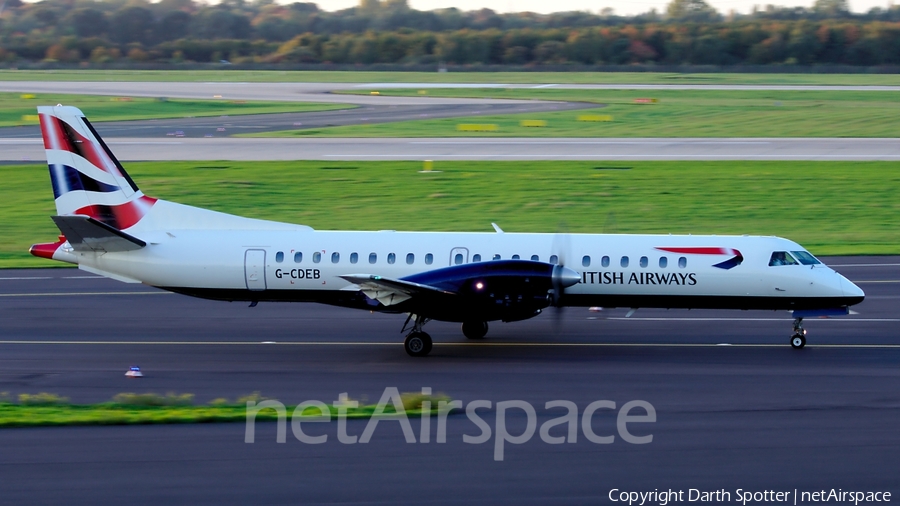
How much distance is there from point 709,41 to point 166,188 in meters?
88.5

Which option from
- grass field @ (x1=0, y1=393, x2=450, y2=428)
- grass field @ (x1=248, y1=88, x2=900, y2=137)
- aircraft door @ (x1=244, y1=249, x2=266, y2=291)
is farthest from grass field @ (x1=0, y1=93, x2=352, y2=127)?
grass field @ (x1=0, y1=393, x2=450, y2=428)

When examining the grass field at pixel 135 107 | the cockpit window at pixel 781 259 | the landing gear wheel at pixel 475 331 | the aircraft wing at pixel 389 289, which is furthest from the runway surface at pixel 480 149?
the aircraft wing at pixel 389 289

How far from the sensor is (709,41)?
113500 mm

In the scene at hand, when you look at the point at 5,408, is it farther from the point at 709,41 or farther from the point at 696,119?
the point at 709,41

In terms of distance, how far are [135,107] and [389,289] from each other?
56836 millimetres

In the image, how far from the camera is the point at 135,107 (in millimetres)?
69125

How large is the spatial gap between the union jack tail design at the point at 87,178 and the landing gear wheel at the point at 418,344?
6.48 metres

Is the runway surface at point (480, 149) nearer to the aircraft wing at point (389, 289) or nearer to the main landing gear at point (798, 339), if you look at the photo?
the main landing gear at point (798, 339)

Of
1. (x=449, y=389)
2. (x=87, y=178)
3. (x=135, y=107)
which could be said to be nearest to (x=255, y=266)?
(x=87, y=178)

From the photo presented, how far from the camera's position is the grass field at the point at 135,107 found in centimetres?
6519

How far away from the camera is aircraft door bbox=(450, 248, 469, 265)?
18.9 metres

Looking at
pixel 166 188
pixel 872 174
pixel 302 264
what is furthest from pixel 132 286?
pixel 872 174

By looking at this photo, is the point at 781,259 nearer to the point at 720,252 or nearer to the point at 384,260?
the point at 720,252

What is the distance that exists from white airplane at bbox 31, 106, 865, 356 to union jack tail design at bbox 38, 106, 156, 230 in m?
0.02
